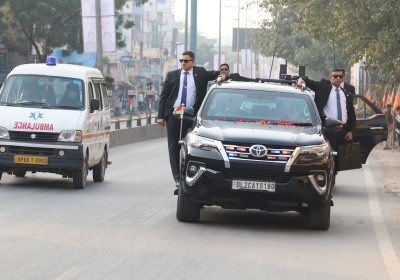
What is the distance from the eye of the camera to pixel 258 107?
14.1m

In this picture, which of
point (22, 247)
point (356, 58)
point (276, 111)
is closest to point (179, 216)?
point (276, 111)

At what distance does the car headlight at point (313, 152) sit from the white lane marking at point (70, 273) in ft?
13.2

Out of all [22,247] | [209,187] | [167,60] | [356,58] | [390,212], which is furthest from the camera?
[167,60]

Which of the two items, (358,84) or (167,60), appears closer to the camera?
(358,84)

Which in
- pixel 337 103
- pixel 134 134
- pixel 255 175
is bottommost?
pixel 134 134

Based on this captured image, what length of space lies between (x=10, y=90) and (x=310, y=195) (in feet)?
24.0

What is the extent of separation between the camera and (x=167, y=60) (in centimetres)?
14488

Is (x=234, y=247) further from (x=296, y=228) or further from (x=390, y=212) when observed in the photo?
(x=390, y=212)

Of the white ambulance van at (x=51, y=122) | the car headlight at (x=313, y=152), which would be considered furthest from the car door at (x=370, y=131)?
the car headlight at (x=313, y=152)

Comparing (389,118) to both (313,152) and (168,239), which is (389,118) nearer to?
(313,152)

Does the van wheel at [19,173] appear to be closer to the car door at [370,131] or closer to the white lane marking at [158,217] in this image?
the white lane marking at [158,217]

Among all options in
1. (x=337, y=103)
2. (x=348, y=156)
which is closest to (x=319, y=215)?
(x=348, y=156)

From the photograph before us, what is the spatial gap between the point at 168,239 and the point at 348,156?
6.00 m

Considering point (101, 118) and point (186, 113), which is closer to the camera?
point (186, 113)
